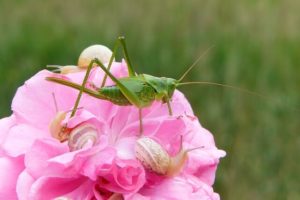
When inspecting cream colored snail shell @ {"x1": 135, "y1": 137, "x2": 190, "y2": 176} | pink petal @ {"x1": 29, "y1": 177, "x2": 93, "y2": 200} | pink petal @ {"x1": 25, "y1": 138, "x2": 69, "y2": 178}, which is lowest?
pink petal @ {"x1": 29, "y1": 177, "x2": 93, "y2": 200}

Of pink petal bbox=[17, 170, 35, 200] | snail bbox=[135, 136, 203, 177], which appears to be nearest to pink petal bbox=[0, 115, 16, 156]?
pink petal bbox=[17, 170, 35, 200]

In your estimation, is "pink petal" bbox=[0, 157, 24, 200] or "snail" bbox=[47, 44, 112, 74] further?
"snail" bbox=[47, 44, 112, 74]

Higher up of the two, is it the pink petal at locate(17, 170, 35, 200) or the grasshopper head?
the grasshopper head

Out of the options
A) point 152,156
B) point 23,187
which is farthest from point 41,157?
point 152,156

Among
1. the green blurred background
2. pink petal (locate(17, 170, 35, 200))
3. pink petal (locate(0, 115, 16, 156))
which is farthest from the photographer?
the green blurred background

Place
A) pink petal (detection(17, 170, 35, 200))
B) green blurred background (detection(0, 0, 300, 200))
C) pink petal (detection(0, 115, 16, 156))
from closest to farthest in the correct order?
1. pink petal (detection(17, 170, 35, 200))
2. pink petal (detection(0, 115, 16, 156))
3. green blurred background (detection(0, 0, 300, 200))

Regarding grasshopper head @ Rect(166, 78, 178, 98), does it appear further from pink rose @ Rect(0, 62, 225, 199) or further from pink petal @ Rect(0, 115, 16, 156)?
pink petal @ Rect(0, 115, 16, 156)
